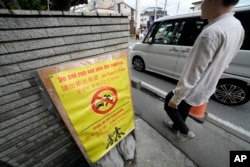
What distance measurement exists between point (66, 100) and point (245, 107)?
3.58m

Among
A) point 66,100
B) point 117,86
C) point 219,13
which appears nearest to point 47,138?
point 66,100

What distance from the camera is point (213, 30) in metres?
1.12

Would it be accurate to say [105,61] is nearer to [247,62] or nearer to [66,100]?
[66,100]

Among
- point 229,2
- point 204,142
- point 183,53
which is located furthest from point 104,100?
point 183,53

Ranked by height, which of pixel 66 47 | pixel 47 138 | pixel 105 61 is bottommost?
pixel 47 138

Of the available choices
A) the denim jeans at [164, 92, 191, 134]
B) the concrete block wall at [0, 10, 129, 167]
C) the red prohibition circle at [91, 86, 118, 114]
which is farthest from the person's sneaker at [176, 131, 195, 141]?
the concrete block wall at [0, 10, 129, 167]

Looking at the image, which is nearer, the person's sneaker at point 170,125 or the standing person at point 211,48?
the standing person at point 211,48

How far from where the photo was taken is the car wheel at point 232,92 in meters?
2.60

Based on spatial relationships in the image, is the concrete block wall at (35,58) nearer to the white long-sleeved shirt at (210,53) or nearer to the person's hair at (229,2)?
the white long-sleeved shirt at (210,53)

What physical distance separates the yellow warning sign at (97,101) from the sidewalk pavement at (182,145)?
583 millimetres

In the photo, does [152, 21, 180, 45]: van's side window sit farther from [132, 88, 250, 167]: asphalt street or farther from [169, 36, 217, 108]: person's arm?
[169, 36, 217, 108]: person's arm

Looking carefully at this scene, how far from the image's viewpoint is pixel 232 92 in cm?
271

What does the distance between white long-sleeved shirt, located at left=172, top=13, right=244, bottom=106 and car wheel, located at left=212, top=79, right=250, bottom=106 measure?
5.70 feet

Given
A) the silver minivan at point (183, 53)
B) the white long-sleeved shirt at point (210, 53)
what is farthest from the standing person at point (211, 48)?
the silver minivan at point (183, 53)
